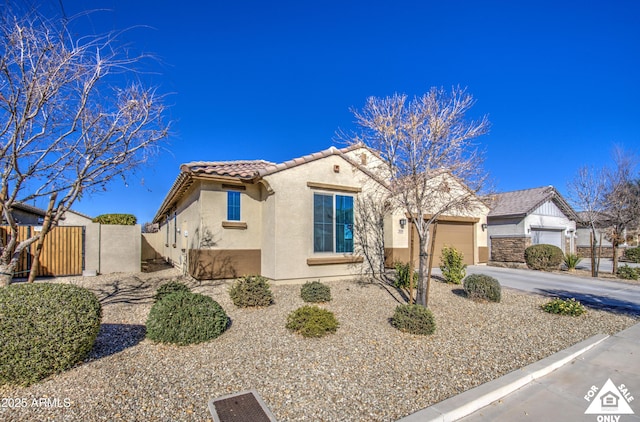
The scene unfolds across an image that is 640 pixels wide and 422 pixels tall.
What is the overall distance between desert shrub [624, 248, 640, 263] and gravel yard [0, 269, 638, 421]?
2195 centimetres

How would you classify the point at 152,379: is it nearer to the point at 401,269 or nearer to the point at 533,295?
the point at 401,269

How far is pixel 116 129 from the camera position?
6.26 m

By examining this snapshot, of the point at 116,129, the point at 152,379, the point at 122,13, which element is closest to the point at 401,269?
the point at 152,379

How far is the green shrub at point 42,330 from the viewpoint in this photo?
3525mm

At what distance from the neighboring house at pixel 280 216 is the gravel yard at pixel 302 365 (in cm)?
266

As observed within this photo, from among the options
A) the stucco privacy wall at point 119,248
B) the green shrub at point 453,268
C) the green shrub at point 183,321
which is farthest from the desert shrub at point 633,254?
the stucco privacy wall at point 119,248

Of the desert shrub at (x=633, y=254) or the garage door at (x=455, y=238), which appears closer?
the garage door at (x=455, y=238)

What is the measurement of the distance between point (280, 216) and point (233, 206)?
169cm

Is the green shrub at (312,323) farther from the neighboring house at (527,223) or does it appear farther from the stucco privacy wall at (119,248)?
the neighboring house at (527,223)

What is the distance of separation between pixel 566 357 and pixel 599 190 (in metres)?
14.4

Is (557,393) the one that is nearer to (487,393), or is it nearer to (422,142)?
(487,393)

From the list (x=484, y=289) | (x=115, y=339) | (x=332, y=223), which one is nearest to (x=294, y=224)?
(x=332, y=223)

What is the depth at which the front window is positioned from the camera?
10398 millimetres

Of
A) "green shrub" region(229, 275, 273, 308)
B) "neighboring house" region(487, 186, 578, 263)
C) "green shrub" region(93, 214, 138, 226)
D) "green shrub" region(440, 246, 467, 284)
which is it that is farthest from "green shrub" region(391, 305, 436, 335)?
"neighboring house" region(487, 186, 578, 263)
